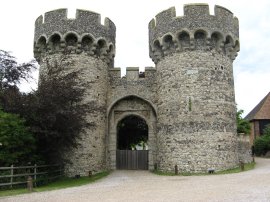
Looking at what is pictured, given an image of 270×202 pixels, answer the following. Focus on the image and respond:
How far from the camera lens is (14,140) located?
555 inches

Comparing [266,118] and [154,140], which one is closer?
Answer: [154,140]

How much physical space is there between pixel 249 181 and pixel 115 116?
36.5 ft

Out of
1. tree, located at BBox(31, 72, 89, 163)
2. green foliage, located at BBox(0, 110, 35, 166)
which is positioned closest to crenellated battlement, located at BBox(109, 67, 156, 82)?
tree, located at BBox(31, 72, 89, 163)

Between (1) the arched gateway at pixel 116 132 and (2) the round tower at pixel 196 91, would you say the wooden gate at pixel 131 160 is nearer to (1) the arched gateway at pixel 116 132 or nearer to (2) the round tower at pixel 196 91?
(1) the arched gateway at pixel 116 132

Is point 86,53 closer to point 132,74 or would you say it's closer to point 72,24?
point 72,24

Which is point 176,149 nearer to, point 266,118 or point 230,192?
point 230,192

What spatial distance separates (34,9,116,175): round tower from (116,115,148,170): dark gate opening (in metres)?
1.76

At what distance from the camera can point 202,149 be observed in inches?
726

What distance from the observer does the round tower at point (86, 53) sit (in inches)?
806

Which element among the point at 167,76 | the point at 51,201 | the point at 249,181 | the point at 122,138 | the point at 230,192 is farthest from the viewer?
the point at 122,138

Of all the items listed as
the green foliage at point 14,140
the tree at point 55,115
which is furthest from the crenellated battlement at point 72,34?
the green foliage at point 14,140

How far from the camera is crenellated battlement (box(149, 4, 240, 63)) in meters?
19.5

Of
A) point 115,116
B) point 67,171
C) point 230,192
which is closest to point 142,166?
point 115,116

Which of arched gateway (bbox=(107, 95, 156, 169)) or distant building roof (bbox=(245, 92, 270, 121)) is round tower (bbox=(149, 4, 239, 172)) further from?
distant building roof (bbox=(245, 92, 270, 121))
